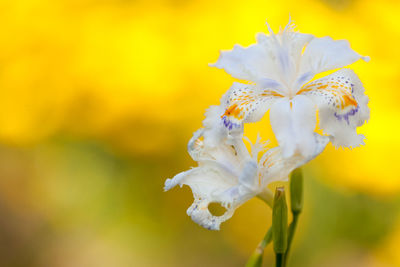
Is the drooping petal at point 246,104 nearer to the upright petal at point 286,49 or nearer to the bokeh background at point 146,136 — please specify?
the upright petal at point 286,49

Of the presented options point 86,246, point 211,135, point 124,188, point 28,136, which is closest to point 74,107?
point 28,136

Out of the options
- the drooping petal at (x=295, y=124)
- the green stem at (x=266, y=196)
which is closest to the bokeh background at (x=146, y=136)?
the green stem at (x=266, y=196)

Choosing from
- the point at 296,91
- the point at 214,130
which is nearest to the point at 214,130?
the point at 214,130

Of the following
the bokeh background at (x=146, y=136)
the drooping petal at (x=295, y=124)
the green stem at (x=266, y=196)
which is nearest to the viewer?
the drooping petal at (x=295, y=124)

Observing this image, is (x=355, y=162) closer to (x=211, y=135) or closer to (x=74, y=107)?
(x=74, y=107)

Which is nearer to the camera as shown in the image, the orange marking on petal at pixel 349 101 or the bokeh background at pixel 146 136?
the orange marking on petal at pixel 349 101

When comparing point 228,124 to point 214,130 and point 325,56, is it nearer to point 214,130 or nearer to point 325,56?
point 214,130

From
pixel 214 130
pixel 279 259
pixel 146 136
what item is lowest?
pixel 146 136
